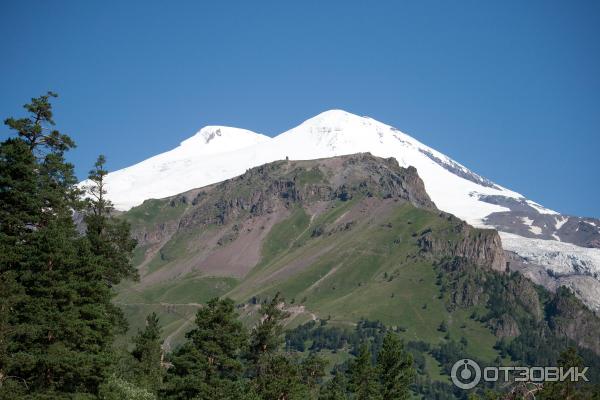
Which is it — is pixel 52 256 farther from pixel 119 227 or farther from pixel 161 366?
pixel 161 366

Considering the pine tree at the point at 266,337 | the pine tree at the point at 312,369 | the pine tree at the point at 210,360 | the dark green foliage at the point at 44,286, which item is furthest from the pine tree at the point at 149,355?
the dark green foliage at the point at 44,286

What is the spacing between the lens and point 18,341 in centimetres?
6394

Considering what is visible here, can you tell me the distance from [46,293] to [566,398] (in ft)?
139

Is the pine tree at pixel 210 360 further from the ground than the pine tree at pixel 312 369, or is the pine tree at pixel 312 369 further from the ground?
the pine tree at pixel 210 360

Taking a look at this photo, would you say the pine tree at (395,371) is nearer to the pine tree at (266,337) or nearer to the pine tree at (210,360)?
the pine tree at (266,337)

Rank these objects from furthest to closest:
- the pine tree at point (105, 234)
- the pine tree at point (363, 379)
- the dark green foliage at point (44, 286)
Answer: the pine tree at point (363, 379)
the pine tree at point (105, 234)
the dark green foliage at point (44, 286)

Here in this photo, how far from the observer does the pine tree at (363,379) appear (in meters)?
108

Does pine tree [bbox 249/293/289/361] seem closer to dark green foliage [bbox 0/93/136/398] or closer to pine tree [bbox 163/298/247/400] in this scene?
pine tree [bbox 163/298/247/400]

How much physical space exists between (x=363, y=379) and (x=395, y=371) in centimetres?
417

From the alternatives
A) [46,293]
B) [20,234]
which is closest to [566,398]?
[46,293]

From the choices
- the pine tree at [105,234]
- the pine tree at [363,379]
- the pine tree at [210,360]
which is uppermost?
the pine tree at [105,234]

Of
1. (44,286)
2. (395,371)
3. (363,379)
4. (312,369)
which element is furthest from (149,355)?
(44,286)

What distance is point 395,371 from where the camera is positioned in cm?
10994

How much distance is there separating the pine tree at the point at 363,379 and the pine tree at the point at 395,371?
107 centimetres
